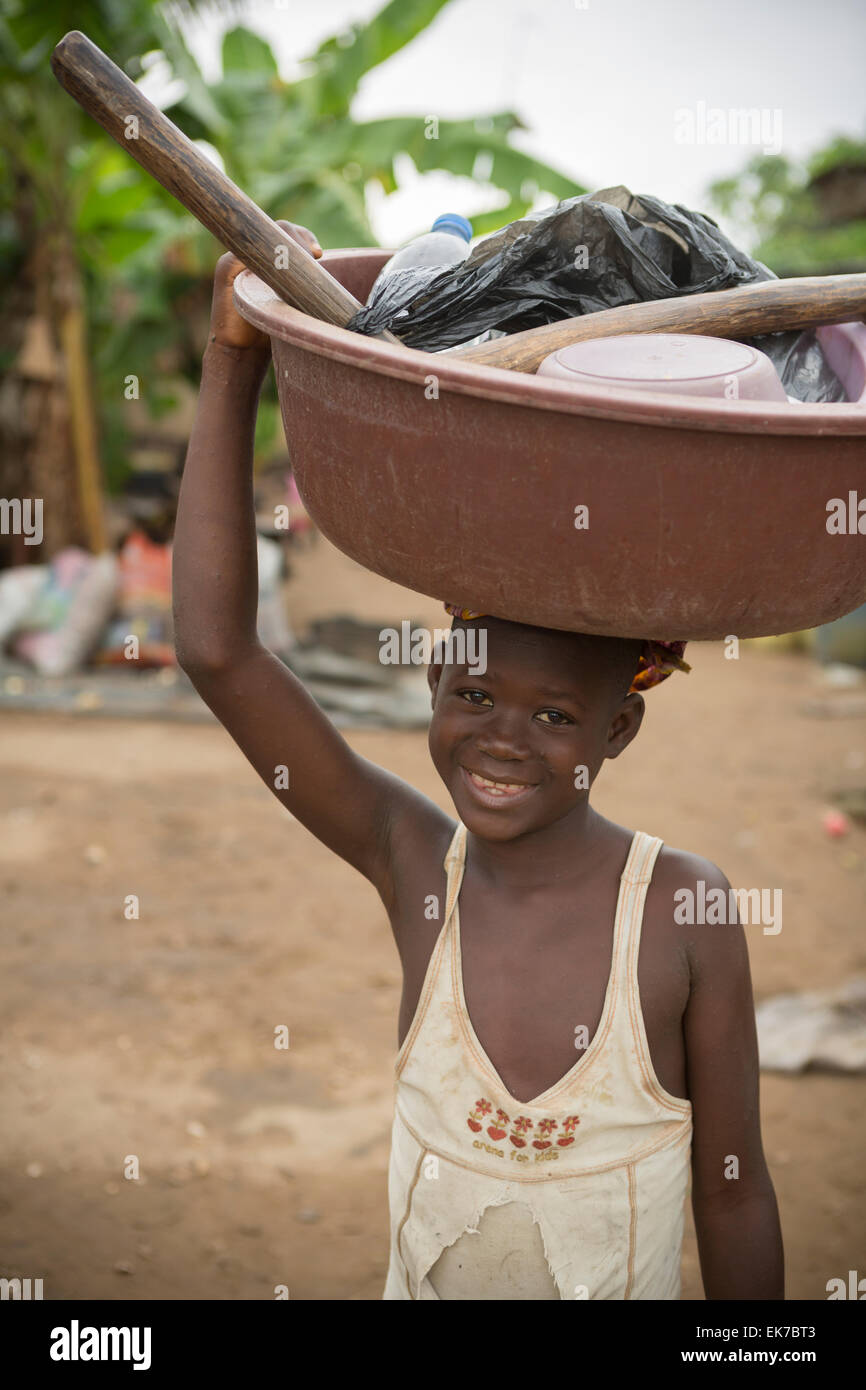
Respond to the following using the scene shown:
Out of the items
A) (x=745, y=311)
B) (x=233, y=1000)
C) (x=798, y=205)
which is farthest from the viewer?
(x=798, y=205)

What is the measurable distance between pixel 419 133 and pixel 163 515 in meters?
3.20

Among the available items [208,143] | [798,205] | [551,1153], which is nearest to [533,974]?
[551,1153]

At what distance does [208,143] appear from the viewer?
859cm

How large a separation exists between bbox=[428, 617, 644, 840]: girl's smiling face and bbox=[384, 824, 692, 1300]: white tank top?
20cm

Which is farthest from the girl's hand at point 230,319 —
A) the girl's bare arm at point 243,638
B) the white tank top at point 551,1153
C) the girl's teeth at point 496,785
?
the white tank top at point 551,1153

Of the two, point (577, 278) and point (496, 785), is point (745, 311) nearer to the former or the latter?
point (577, 278)

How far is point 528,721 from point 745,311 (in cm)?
53

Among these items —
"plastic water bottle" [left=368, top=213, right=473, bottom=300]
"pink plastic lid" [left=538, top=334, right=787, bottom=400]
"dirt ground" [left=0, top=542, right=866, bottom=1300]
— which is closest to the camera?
"pink plastic lid" [left=538, top=334, right=787, bottom=400]

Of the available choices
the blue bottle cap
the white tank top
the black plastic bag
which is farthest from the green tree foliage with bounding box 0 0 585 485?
the white tank top

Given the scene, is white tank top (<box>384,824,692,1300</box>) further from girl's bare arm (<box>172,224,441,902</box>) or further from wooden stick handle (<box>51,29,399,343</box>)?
wooden stick handle (<box>51,29,399,343</box>)

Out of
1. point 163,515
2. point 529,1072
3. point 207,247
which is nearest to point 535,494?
point 529,1072

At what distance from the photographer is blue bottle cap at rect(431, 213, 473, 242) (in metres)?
1.56

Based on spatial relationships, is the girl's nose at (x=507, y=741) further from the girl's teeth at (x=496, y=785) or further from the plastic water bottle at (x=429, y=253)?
the plastic water bottle at (x=429, y=253)
